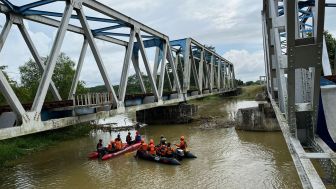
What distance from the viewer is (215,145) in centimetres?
2078

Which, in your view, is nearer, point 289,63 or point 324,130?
point 289,63

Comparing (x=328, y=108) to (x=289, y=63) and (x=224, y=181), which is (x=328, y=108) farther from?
(x=224, y=181)

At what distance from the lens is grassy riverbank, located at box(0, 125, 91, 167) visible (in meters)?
19.7

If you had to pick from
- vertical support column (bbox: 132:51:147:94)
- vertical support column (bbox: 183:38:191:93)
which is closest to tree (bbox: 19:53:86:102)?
vertical support column (bbox: 132:51:147:94)

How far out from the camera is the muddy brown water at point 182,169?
44.1ft

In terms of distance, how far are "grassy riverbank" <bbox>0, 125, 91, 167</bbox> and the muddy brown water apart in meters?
0.79

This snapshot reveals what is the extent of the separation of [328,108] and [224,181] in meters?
6.84

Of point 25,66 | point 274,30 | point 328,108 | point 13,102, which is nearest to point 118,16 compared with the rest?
point 13,102

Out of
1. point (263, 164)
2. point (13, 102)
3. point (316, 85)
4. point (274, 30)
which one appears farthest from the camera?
point (263, 164)

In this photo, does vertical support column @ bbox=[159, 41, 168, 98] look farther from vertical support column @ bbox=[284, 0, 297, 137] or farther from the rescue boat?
vertical support column @ bbox=[284, 0, 297, 137]

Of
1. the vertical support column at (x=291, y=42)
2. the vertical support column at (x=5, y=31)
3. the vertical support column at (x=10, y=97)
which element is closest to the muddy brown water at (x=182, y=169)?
the vertical support column at (x=10, y=97)

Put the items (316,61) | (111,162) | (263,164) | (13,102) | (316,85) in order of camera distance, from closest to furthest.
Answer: (316,61), (316,85), (13,102), (263,164), (111,162)

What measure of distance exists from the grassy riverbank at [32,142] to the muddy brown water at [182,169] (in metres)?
0.79

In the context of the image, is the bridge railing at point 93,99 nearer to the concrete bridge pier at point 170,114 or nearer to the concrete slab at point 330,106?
the concrete slab at point 330,106
